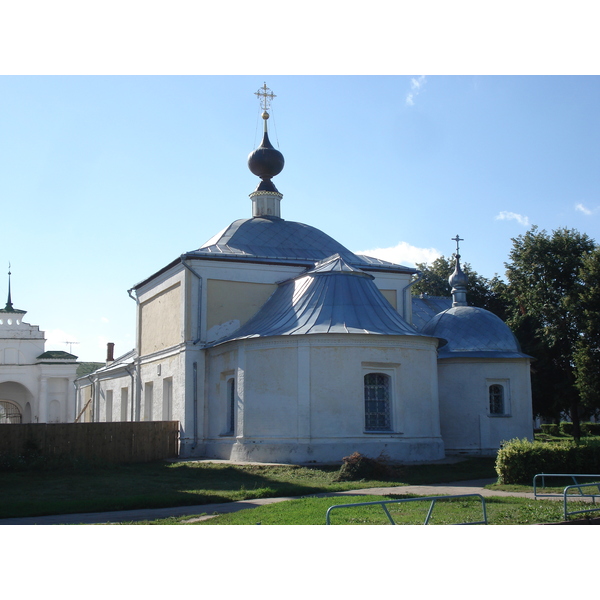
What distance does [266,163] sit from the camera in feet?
107

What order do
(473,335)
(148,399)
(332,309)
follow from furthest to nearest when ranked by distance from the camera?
(148,399)
(473,335)
(332,309)

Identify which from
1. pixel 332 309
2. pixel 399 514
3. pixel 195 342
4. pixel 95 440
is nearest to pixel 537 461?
pixel 399 514

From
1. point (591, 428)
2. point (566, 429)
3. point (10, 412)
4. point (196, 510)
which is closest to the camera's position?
point (196, 510)

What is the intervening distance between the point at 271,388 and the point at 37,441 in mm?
7890

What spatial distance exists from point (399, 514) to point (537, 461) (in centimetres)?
668

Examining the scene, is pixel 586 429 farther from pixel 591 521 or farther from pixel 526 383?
pixel 591 521

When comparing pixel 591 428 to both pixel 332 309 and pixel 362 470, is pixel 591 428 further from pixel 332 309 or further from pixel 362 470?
pixel 362 470

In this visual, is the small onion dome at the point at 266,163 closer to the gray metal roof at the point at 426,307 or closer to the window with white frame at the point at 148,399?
the gray metal roof at the point at 426,307

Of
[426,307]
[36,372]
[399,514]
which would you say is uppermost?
[426,307]

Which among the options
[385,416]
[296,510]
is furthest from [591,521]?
[385,416]

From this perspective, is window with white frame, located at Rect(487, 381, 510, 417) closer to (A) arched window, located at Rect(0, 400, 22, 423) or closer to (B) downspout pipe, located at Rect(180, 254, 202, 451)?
(B) downspout pipe, located at Rect(180, 254, 202, 451)

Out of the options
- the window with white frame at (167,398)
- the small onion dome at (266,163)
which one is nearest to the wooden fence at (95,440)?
the window with white frame at (167,398)

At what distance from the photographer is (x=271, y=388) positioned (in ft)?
72.7

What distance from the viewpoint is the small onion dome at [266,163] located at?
3253 centimetres
